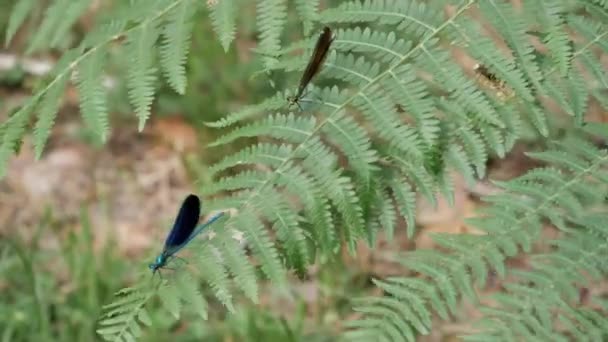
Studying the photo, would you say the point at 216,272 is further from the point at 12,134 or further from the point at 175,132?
the point at 175,132

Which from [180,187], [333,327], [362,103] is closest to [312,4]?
[362,103]

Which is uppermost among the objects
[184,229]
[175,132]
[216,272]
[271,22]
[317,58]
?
[175,132]

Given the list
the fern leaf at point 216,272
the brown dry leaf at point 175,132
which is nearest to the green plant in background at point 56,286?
the brown dry leaf at point 175,132

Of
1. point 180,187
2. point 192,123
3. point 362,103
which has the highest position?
point 192,123

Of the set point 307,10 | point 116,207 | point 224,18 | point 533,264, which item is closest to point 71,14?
point 224,18

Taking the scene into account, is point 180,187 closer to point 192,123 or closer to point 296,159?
point 192,123

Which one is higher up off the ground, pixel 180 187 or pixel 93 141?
pixel 93 141
